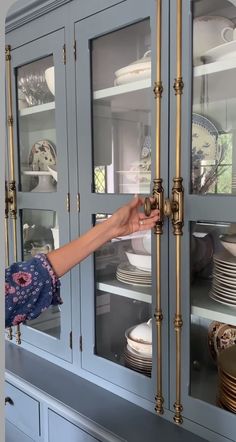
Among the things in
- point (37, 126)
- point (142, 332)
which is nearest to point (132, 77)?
point (37, 126)

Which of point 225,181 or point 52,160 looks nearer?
point 225,181

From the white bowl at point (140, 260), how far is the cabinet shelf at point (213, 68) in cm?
45

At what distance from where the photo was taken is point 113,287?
119 centimetres

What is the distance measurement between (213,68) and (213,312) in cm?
54

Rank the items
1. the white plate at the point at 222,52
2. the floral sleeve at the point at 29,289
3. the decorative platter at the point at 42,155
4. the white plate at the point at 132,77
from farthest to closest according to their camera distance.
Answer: the decorative platter at the point at 42,155 → the white plate at the point at 132,77 → the white plate at the point at 222,52 → the floral sleeve at the point at 29,289

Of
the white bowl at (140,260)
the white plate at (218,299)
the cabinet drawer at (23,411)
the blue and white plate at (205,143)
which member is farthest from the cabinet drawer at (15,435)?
the blue and white plate at (205,143)

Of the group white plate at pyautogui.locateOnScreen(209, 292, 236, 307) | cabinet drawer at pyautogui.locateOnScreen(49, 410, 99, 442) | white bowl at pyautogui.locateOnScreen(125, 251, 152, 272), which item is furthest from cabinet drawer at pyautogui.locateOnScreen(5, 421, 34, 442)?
white plate at pyautogui.locateOnScreen(209, 292, 236, 307)

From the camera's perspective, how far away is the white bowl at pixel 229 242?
3.06 feet

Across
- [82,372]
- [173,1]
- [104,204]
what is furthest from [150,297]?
[173,1]

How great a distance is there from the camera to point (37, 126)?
1.41 metres

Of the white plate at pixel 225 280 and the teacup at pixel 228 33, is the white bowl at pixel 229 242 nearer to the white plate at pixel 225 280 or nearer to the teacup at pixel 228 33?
the white plate at pixel 225 280

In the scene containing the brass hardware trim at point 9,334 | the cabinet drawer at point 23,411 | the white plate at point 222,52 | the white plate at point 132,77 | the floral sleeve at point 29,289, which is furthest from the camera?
the brass hardware trim at point 9,334

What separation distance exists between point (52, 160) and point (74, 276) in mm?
389

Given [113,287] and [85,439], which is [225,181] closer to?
[113,287]
